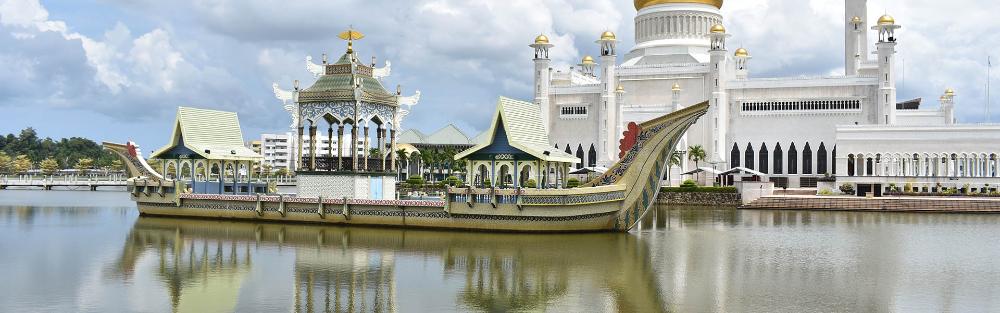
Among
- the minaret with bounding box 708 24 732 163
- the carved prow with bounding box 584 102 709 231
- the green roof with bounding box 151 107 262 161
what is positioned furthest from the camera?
the minaret with bounding box 708 24 732 163

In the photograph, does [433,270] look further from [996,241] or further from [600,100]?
[600,100]

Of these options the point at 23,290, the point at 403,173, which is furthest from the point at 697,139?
the point at 23,290

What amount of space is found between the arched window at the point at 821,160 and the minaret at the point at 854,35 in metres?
6.12

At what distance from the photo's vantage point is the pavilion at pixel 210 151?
31.9 m

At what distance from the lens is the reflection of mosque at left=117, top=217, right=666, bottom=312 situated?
46.7ft

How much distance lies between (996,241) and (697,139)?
31.4 m

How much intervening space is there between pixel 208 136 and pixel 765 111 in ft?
111

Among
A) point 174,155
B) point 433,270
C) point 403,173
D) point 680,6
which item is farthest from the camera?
point 403,173

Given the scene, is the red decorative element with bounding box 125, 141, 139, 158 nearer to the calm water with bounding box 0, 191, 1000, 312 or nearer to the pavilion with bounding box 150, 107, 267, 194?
the pavilion with bounding box 150, 107, 267, 194

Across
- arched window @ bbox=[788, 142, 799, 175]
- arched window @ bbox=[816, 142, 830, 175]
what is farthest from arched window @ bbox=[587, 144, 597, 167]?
arched window @ bbox=[816, 142, 830, 175]

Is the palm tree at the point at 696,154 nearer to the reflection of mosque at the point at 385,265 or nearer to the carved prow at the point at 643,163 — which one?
the carved prow at the point at 643,163

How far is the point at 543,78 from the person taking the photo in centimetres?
5903

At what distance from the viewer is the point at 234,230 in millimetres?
26281

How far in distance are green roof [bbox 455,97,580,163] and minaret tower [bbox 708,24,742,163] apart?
30.1 metres
